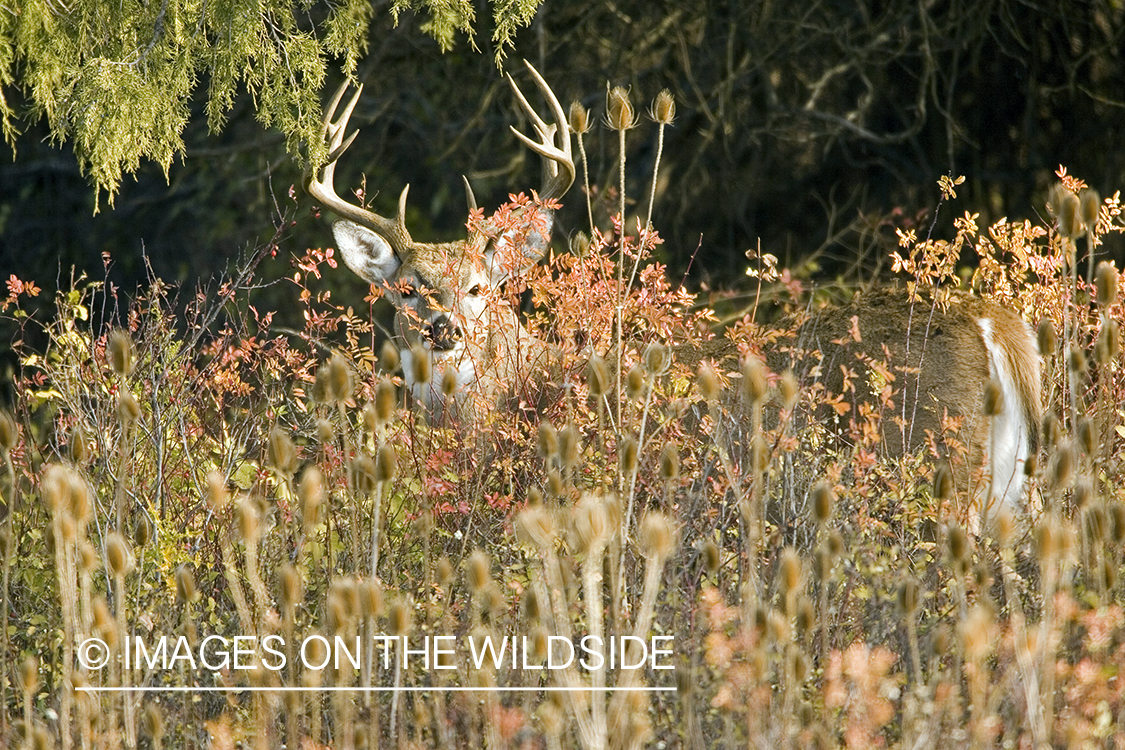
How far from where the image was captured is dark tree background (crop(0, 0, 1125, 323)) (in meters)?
9.82

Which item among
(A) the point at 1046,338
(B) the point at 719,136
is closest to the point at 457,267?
(A) the point at 1046,338

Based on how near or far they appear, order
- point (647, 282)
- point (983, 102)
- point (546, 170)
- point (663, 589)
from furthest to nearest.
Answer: point (983, 102)
point (546, 170)
point (647, 282)
point (663, 589)

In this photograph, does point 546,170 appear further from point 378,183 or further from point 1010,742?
point 378,183

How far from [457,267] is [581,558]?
272 centimetres

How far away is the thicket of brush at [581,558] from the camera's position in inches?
96.9

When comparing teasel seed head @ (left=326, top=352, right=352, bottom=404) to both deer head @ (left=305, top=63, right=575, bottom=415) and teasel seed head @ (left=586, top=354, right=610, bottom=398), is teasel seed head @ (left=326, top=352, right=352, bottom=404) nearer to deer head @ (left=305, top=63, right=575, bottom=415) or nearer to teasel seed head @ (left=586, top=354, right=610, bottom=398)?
teasel seed head @ (left=586, top=354, right=610, bottom=398)

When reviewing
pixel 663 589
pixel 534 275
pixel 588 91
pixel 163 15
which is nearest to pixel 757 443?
pixel 663 589

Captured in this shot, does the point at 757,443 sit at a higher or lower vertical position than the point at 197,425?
lower

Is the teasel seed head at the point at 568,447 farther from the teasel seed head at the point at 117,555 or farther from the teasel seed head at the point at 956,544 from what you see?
the teasel seed head at the point at 117,555

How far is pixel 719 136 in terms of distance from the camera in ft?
36.1

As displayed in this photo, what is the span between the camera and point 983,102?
10484mm

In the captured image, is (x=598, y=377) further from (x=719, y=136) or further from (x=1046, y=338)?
(x=719, y=136)

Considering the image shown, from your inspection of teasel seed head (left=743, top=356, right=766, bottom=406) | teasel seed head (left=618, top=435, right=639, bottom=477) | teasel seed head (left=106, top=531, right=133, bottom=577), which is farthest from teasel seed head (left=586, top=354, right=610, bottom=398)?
teasel seed head (left=106, top=531, right=133, bottom=577)

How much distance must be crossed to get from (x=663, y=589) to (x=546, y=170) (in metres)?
3.35
